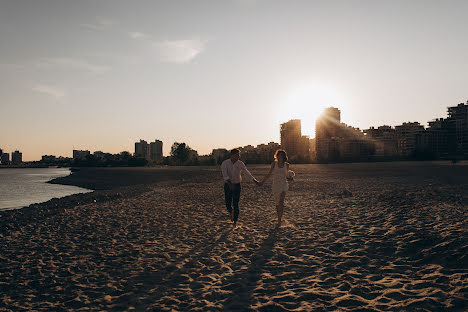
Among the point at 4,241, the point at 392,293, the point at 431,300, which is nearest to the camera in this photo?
the point at 431,300

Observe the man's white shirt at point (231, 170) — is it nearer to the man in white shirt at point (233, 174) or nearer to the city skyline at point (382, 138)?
the man in white shirt at point (233, 174)

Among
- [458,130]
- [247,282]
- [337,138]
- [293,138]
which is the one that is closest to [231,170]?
[247,282]

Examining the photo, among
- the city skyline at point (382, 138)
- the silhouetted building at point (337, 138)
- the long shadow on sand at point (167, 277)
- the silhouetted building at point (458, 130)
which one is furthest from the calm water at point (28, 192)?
the silhouetted building at point (458, 130)

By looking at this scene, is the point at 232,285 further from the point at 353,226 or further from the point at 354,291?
the point at 353,226

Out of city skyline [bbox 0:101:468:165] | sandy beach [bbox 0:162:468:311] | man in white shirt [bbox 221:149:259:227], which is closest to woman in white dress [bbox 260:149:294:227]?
man in white shirt [bbox 221:149:259:227]

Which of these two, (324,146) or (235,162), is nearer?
(235,162)

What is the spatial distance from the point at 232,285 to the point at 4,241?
8477mm

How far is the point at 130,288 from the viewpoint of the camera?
18.7 ft

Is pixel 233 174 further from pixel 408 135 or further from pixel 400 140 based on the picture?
pixel 400 140

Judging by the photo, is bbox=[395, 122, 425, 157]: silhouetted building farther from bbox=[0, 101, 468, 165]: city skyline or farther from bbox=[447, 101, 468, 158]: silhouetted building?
bbox=[447, 101, 468, 158]: silhouetted building

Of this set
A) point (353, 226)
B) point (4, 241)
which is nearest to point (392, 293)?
point (353, 226)

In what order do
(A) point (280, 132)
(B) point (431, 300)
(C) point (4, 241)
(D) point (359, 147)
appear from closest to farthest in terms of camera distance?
(B) point (431, 300), (C) point (4, 241), (D) point (359, 147), (A) point (280, 132)

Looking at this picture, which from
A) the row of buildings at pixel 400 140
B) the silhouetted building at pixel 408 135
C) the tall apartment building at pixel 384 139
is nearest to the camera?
the row of buildings at pixel 400 140

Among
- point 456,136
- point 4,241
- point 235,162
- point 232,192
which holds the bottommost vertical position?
point 4,241
